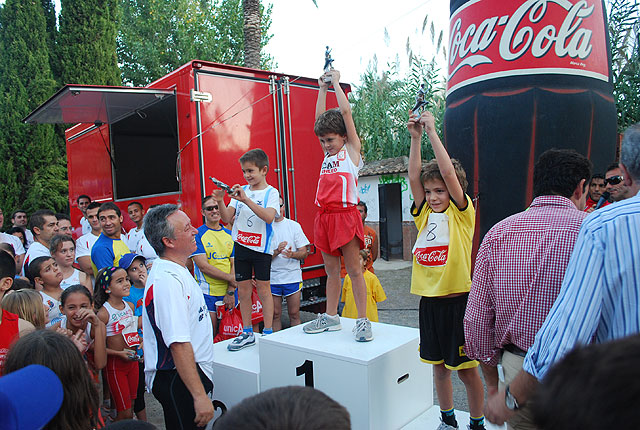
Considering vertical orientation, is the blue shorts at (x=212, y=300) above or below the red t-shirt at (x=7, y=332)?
below

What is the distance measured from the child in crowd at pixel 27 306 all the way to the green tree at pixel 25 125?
11475 millimetres

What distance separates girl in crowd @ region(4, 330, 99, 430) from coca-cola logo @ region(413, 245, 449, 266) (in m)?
1.81

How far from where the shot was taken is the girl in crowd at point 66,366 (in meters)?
1.56

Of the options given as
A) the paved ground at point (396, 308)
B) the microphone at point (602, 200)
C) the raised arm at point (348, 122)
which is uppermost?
the raised arm at point (348, 122)

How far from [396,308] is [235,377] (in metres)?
4.60

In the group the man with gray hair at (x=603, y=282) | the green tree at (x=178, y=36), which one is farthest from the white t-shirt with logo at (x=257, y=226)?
the green tree at (x=178, y=36)

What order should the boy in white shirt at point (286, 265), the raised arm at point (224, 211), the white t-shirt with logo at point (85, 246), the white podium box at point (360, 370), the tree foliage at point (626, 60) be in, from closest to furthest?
1. the white podium box at point (360, 370)
2. the raised arm at point (224, 211)
3. the boy in white shirt at point (286, 265)
4. the white t-shirt with logo at point (85, 246)
5. the tree foliage at point (626, 60)

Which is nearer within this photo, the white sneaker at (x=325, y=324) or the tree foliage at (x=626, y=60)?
the white sneaker at (x=325, y=324)

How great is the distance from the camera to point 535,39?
174 inches

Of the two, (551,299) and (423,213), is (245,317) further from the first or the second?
(551,299)

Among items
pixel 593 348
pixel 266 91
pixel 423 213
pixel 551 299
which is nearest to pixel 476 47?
pixel 266 91

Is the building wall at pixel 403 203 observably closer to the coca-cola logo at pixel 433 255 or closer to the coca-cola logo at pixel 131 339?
the coca-cola logo at pixel 131 339

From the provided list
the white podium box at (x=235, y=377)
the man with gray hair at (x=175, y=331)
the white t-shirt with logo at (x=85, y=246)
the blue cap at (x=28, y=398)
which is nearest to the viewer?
the blue cap at (x=28, y=398)

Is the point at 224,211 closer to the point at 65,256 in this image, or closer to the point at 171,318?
the point at 65,256
